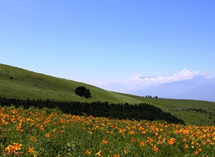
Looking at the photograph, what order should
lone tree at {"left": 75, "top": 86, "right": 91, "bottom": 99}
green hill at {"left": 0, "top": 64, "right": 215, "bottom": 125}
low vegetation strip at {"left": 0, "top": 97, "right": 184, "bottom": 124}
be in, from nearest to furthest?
low vegetation strip at {"left": 0, "top": 97, "right": 184, "bottom": 124}
green hill at {"left": 0, "top": 64, "right": 215, "bottom": 125}
lone tree at {"left": 75, "top": 86, "right": 91, "bottom": 99}

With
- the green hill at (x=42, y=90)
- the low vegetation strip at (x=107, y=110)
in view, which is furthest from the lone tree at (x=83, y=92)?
the low vegetation strip at (x=107, y=110)

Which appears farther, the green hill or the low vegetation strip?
the green hill

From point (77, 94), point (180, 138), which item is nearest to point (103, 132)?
point (180, 138)

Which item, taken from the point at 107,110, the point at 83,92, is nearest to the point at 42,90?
the point at 83,92

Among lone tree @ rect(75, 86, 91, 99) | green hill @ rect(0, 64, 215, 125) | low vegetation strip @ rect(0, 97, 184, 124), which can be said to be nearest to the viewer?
low vegetation strip @ rect(0, 97, 184, 124)

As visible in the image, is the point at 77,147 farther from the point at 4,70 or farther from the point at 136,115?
the point at 4,70

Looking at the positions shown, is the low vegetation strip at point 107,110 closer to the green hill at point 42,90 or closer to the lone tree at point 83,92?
the green hill at point 42,90

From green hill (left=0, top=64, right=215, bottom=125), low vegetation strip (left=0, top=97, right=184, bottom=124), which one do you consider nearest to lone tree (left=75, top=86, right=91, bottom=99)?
green hill (left=0, top=64, right=215, bottom=125)

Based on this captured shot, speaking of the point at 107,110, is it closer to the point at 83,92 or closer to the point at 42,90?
the point at 42,90

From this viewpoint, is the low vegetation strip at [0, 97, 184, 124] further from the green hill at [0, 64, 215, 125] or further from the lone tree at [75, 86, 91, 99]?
the lone tree at [75, 86, 91, 99]

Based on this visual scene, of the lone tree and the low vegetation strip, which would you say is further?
the lone tree

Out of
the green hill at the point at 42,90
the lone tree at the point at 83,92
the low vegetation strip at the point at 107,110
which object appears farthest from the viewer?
the lone tree at the point at 83,92

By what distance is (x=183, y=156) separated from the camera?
729cm

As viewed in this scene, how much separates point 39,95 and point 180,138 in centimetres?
6350
